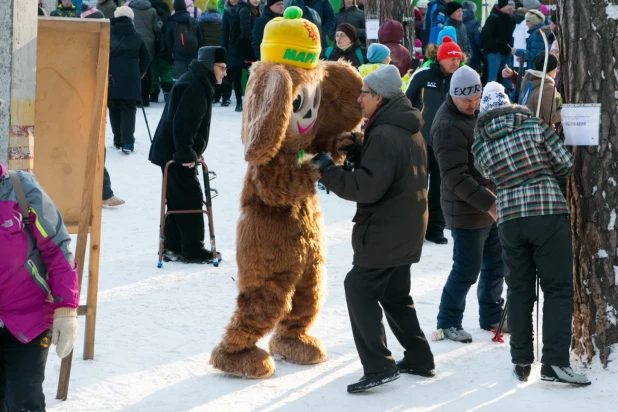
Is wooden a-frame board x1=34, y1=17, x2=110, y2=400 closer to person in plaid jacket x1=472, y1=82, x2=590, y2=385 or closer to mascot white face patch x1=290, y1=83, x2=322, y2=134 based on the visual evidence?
mascot white face patch x1=290, y1=83, x2=322, y2=134

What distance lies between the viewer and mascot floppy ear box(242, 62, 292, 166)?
Result: 506 cm

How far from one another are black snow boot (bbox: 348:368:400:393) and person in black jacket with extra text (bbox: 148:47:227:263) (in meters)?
3.37

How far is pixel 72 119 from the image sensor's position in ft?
17.1

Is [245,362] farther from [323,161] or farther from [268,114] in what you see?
[268,114]

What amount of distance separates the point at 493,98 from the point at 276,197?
4.36ft

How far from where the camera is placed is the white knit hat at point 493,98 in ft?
16.9

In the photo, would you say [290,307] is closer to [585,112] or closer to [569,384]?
[569,384]

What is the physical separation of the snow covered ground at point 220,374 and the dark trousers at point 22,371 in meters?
1.08

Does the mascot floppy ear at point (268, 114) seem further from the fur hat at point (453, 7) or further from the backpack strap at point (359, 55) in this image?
the fur hat at point (453, 7)

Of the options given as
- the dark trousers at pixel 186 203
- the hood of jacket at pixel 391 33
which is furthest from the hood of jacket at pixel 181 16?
the dark trousers at pixel 186 203

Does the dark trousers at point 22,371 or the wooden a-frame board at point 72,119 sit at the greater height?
the wooden a-frame board at point 72,119

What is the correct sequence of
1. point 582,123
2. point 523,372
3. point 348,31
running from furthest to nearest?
point 348,31 → point 523,372 → point 582,123

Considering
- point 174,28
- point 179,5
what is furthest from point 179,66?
point 179,5

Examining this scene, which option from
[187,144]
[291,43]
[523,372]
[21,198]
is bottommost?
[523,372]
